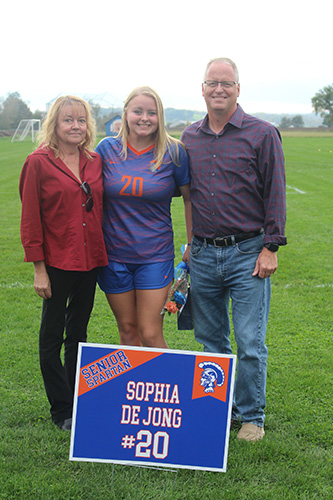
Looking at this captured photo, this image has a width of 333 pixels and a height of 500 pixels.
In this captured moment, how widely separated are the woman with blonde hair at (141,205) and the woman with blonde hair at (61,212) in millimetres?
96

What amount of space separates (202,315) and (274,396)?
0.91 metres

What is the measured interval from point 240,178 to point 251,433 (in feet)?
4.96

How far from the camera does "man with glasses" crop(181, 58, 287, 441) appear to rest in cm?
284

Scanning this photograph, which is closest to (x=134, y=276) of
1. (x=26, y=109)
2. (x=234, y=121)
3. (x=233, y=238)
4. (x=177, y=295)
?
(x=177, y=295)

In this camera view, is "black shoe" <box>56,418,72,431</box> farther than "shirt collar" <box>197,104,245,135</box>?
Yes

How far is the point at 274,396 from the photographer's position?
144 inches

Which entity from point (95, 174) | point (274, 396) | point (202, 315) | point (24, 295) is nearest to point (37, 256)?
point (95, 174)

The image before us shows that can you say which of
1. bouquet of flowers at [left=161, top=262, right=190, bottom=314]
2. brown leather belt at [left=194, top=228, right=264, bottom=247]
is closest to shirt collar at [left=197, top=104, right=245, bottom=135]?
brown leather belt at [left=194, top=228, right=264, bottom=247]

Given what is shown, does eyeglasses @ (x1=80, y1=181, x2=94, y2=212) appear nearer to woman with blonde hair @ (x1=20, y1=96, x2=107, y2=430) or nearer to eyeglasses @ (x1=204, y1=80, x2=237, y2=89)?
woman with blonde hair @ (x1=20, y1=96, x2=107, y2=430)

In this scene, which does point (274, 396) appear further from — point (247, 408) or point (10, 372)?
point (10, 372)

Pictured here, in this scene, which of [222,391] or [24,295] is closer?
[222,391]

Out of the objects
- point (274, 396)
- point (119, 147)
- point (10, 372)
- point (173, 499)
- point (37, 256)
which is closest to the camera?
point (173, 499)

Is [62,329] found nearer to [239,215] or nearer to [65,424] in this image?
[65,424]

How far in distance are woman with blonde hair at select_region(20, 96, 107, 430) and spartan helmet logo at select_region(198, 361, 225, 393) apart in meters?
0.87
